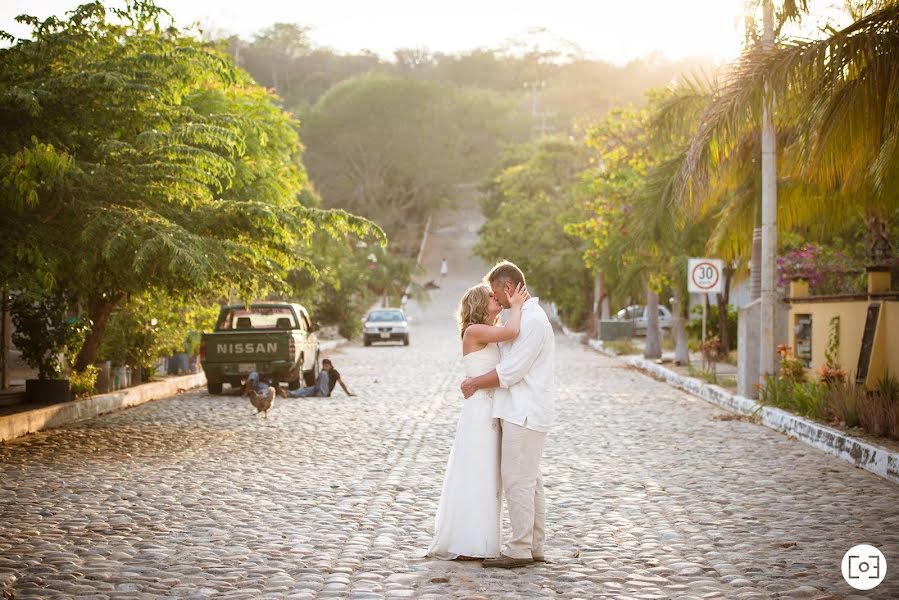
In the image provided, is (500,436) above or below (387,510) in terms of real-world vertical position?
above

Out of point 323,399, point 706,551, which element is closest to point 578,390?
point 323,399

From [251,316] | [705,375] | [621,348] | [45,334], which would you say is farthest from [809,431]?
[621,348]

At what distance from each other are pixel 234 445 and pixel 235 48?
105 metres

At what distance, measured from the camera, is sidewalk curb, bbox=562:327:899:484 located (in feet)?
39.4

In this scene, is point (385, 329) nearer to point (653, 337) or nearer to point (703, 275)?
A: point (653, 337)

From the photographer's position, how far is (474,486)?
768 centimetres

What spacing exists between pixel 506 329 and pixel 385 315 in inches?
1624

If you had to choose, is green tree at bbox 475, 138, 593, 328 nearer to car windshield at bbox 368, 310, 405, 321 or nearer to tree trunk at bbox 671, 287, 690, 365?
car windshield at bbox 368, 310, 405, 321

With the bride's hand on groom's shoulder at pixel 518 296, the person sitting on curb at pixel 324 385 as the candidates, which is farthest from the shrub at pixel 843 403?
the person sitting on curb at pixel 324 385

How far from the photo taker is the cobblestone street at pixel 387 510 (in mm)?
7172

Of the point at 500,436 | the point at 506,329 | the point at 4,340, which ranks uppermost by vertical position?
the point at 506,329

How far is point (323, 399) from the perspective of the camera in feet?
72.2

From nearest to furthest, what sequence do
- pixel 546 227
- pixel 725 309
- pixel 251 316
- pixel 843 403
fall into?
pixel 843 403 → pixel 251 316 → pixel 725 309 → pixel 546 227

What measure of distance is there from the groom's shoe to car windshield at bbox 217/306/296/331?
58.4 ft
